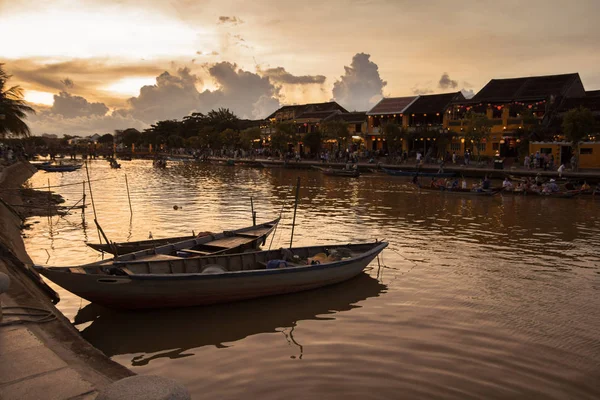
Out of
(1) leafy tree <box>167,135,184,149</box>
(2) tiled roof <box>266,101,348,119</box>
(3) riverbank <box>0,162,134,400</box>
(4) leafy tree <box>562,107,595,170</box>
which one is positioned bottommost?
(3) riverbank <box>0,162,134,400</box>

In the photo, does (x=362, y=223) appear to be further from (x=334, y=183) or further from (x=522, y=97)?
(x=522, y=97)

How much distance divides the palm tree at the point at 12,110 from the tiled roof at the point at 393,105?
43195 millimetres

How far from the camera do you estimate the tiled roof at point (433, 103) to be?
195 feet

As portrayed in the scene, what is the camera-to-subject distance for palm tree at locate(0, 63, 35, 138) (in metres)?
38.2

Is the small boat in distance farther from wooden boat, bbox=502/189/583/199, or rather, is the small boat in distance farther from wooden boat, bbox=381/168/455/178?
wooden boat, bbox=381/168/455/178

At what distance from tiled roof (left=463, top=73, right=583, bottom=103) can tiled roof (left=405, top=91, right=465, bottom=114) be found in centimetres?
429

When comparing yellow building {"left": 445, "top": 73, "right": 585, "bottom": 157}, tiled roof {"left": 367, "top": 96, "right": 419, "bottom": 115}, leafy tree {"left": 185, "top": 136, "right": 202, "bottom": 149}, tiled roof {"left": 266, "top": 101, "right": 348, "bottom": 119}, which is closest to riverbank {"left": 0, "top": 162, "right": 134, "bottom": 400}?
yellow building {"left": 445, "top": 73, "right": 585, "bottom": 157}

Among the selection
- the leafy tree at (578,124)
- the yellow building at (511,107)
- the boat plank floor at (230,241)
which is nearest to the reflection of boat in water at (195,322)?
the boat plank floor at (230,241)

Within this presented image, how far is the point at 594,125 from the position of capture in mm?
39312

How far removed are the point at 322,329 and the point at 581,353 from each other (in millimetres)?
5172

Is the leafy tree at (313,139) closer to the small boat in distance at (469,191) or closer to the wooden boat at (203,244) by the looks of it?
the small boat in distance at (469,191)

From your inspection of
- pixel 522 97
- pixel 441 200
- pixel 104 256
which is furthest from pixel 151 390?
pixel 522 97

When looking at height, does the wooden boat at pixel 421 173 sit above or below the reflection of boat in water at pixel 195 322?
above

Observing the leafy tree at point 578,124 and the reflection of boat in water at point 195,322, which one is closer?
the reflection of boat in water at point 195,322
